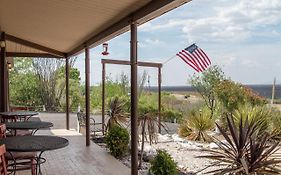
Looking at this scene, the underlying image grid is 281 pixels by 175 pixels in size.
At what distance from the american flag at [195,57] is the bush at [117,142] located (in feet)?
9.02

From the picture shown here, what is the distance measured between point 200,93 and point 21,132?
31.1 ft

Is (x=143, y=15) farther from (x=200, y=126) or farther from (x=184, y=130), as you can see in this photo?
(x=184, y=130)

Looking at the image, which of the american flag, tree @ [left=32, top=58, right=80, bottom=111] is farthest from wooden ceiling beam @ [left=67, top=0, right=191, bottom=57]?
tree @ [left=32, top=58, right=80, bottom=111]

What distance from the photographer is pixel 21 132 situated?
5926 millimetres

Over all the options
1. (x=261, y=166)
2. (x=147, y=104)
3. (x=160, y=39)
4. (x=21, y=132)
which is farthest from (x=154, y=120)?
(x=160, y=39)

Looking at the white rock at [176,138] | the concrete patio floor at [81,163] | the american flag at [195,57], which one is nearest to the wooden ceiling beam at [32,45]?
the concrete patio floor at [81,163]

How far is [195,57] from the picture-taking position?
28.6 feet

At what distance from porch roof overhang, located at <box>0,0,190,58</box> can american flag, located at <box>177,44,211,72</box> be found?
2.56 metres

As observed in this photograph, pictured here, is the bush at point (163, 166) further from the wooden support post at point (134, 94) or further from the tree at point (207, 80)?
the tree at point (207, 80)

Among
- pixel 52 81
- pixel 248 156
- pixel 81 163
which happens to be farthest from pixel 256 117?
pixel 52 81

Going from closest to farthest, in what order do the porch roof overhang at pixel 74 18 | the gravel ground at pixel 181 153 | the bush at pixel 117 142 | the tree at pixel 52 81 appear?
the porch roof overhang at pixel 74 18 < the gravel ground at pixel 181 153 < the bush at pixel 117 142 < the tree at pixel 52 81

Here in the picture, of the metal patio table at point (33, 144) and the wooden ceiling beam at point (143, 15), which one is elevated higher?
the wooden ceiling beam at point (143, 15)

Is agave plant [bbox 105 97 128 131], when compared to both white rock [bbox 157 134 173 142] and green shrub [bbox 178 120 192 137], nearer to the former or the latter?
white rock [bbox 157 134 173 142]

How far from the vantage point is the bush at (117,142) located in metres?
6.92
